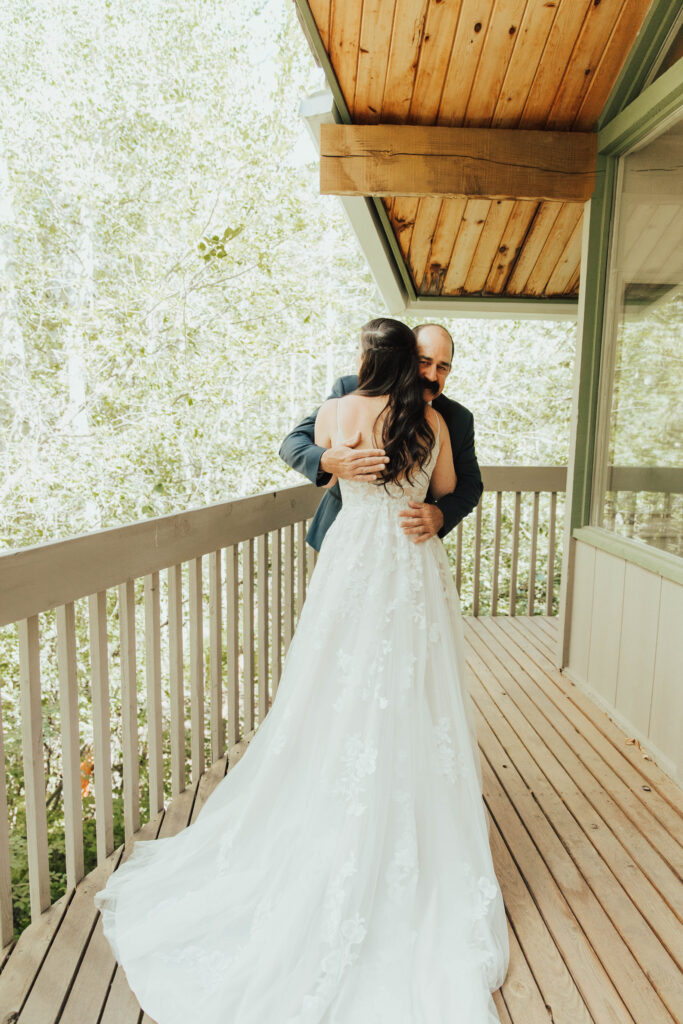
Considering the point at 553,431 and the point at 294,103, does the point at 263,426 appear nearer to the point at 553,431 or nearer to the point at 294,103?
the point at 553,431

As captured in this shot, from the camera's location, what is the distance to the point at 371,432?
1.96 metres

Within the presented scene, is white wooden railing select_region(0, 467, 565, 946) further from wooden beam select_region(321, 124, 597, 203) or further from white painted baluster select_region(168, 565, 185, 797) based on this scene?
wooden beam select_region(321, 124, 597, 203)

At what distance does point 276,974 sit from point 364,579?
93cm

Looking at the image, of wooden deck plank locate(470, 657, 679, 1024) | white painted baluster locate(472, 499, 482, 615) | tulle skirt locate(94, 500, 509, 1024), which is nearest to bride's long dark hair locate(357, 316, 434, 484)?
tulle skirt locate(94, 500, 509, 1024)

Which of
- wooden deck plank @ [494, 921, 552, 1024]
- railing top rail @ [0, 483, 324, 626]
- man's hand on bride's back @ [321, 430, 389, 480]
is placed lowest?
wooden deck plank @ [494, 921, 552, 1024]

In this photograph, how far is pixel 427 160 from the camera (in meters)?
3.41

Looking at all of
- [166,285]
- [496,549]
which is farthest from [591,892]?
[166,285]

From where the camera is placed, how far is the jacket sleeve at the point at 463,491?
2475 millimetres

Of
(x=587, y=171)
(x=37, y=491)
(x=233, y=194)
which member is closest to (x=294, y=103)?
(x=233, y=194)

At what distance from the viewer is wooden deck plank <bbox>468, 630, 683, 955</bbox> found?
6.52ft

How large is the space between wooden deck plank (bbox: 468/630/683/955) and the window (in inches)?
36.5

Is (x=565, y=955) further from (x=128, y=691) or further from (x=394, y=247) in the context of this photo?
(x=394, y=247)

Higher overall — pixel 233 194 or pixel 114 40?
pixel 114 40

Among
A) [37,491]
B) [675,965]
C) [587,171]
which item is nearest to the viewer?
[675,965]
